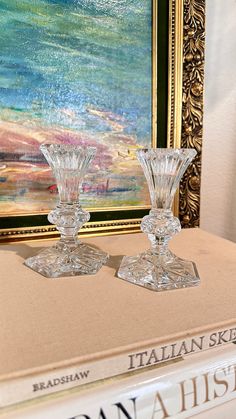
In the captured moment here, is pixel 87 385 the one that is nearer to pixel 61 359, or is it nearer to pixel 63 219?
pixel 61 359

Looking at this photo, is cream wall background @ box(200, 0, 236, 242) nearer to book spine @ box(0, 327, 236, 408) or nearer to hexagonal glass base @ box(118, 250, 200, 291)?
hexagonal glass base @ box(118, 250, 200, 291)

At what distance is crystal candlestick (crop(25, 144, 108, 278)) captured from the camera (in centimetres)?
54

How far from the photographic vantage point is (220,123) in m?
0.91

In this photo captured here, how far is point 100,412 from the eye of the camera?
→ 31 centimetres

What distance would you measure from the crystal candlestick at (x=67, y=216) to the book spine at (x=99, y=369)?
20 cm

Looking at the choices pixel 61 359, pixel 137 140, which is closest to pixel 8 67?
pixel 137 140

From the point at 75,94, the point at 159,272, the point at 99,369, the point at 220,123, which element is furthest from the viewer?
the point at 220,123

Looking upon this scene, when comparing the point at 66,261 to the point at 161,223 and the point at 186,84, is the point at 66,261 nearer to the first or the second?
the point at 161,223

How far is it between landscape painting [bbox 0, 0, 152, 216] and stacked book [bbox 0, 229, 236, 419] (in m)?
0.27

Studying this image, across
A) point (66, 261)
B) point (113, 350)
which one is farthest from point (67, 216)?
point (113, 350)

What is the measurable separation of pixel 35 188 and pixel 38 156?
2.4 inches

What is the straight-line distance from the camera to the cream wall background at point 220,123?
87cm

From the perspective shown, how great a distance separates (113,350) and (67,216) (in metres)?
0.27

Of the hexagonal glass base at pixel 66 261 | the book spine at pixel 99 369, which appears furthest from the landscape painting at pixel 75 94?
the book spine at pixel 99 369
